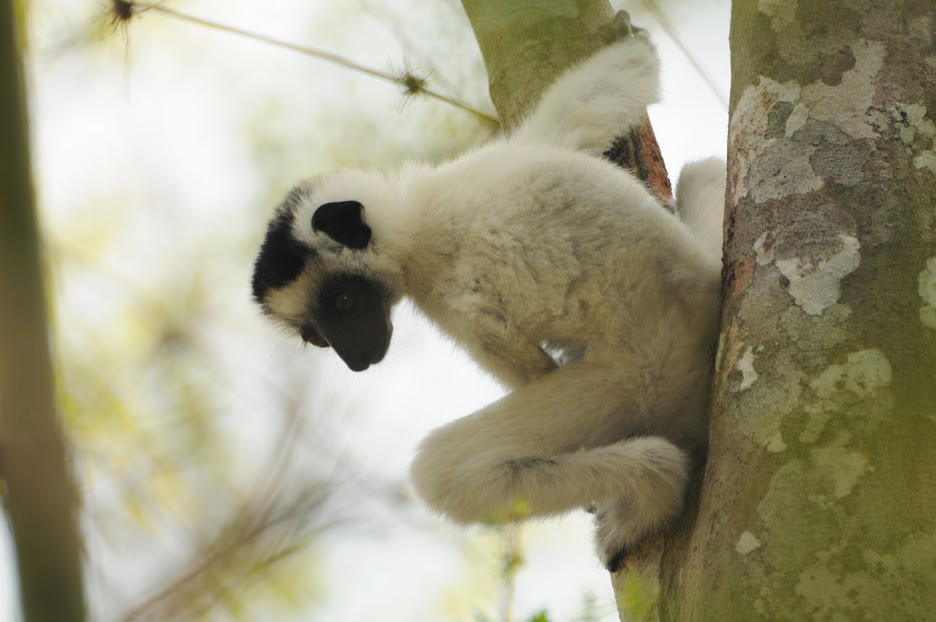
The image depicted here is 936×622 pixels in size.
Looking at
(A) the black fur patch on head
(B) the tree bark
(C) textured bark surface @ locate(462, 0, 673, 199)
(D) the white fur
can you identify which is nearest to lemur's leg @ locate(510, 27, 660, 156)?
(C) textured bark surface @ locate(462, 0, 673, 199)

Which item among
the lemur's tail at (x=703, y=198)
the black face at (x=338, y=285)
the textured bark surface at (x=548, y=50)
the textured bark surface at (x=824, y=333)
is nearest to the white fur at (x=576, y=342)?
the lemur's tail at (x=703, y=198)

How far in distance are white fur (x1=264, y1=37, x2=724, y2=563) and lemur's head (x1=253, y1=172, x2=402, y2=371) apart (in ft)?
1.76

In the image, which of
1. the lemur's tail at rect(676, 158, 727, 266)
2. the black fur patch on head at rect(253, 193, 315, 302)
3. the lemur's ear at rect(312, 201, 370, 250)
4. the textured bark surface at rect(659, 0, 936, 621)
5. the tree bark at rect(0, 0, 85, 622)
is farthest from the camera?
the black fur patch on head at rect(253, 193, 315, 302)

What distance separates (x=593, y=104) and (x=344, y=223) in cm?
117

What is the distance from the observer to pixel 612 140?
14.2ft

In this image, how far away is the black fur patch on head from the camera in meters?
4.28

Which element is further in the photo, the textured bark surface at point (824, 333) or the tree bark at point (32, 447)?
the textured bark surface at point (824, 333)

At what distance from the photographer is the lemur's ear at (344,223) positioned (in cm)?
416

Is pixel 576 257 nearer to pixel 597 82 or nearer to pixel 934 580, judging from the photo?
pixel 597 82

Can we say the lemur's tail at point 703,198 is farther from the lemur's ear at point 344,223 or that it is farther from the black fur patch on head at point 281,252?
the black fur patch on head at point 281,252

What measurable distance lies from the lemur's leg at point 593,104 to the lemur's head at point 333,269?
0.79 meters

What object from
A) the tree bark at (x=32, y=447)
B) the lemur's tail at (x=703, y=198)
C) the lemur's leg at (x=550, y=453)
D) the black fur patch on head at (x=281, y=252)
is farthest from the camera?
the black fur patch on head at (x=281, y=252)

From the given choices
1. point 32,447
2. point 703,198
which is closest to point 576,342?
point 703,198

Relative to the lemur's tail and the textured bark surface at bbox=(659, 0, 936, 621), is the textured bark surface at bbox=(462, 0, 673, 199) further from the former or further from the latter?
the textured bark surface at bbox=(659, 0, 936, 621)
